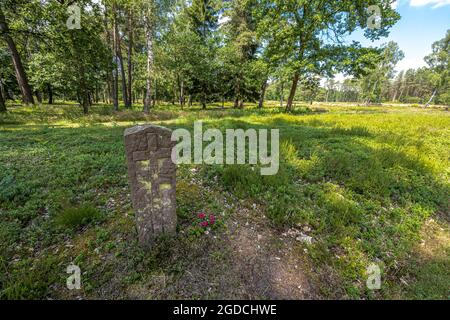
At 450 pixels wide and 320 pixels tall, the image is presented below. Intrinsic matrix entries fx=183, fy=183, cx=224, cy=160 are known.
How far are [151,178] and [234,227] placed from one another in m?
1.63

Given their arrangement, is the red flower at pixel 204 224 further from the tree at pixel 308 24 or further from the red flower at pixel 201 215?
Answer: the tree at pixel 308 24

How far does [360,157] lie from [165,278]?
5896 mm

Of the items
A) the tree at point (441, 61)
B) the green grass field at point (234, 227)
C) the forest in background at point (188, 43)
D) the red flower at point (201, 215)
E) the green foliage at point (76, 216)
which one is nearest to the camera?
the green grass field at point (234, 227)

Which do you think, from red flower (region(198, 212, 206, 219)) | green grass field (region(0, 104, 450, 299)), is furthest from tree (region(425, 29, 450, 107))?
red flower (region(198, 212, 206, 219))

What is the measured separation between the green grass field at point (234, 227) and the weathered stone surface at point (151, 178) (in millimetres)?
292

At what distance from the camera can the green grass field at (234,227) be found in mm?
2342

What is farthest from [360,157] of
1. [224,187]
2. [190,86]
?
[190,86]

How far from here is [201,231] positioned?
2988 mm

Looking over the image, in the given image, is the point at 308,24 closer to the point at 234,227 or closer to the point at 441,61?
the point at 234,227

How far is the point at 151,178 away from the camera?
102 inches

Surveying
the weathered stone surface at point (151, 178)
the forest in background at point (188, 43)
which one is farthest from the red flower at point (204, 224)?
the forest in background at point (188, 43)

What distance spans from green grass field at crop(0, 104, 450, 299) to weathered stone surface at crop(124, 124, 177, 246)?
29 centimetres
